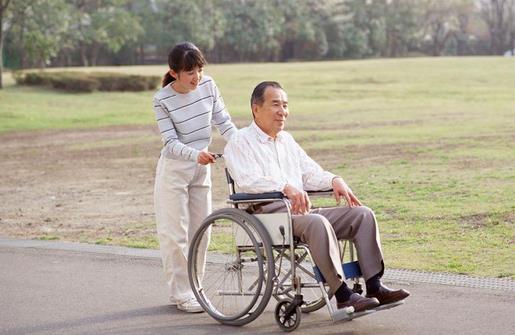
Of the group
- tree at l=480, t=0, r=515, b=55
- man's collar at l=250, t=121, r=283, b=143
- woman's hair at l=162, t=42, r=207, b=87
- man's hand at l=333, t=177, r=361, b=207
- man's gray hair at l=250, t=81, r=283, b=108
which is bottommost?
tree at l=480, t=0, r=515, b=55

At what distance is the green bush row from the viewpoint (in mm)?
37500

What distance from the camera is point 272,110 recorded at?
6137 millimetres

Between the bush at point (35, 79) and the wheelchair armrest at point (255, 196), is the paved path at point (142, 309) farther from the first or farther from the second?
the bush at point (35, 79)

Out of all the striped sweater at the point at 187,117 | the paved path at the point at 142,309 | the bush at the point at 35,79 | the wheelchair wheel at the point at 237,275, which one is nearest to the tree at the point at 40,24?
the bush at the point at 35,79

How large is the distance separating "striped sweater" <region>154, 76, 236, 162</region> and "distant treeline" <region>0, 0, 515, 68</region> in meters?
40.5

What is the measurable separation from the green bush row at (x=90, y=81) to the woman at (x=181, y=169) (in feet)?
102

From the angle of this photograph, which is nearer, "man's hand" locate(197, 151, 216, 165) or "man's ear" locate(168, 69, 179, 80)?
"man's hand" locate(197, 151, 216, 165)

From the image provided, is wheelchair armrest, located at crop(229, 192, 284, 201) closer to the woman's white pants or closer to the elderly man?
the elderly man

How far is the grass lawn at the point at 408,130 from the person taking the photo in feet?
29.8

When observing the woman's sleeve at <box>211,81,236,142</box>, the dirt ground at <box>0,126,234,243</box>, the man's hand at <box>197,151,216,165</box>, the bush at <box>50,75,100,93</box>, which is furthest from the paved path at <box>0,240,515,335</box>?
the bush at <box>50,75,100,93</box>

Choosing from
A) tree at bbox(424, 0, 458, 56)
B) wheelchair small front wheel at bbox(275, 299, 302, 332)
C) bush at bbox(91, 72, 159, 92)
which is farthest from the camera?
tree at bbox(424, 0, 458, 56)

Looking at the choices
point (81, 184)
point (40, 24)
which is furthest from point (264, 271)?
point (40, 24)

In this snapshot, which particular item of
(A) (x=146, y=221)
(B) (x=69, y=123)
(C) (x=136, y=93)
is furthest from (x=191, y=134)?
(C) (x=136, y=93)

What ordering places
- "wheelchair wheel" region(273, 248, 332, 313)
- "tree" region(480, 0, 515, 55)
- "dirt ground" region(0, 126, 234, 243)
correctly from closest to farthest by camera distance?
"wheelchair wheel" region(273, 248, 332, 313), "dirt ground" region(0, 126, 234, 243), "tree" region(480, 0, 515, 55)
